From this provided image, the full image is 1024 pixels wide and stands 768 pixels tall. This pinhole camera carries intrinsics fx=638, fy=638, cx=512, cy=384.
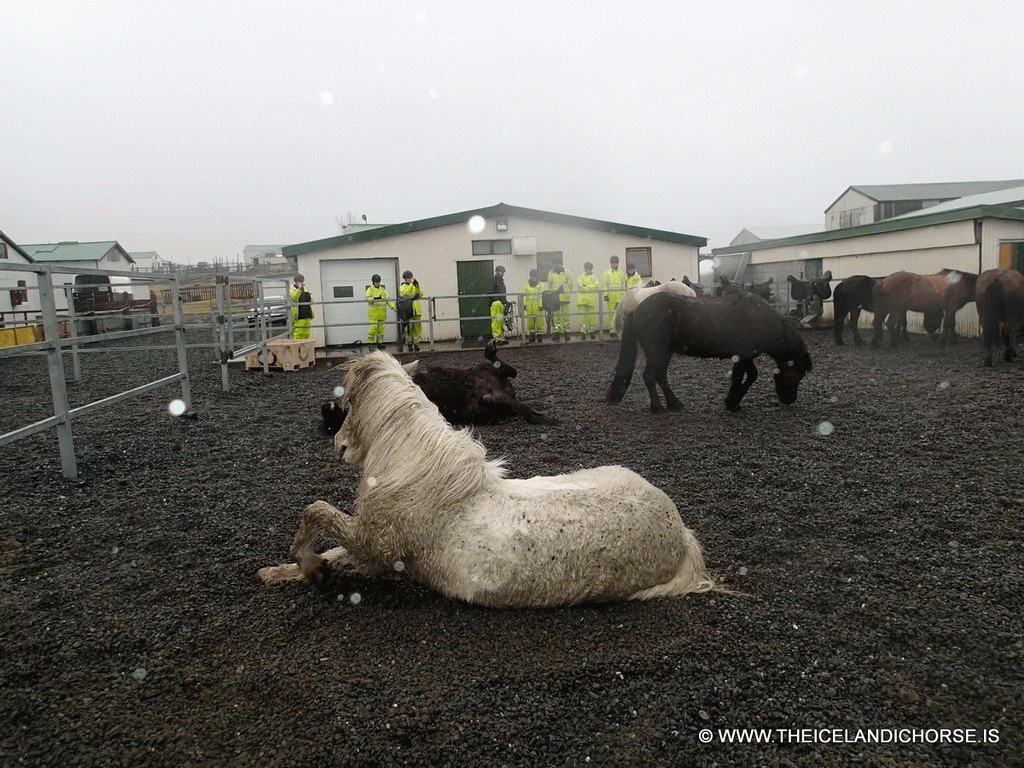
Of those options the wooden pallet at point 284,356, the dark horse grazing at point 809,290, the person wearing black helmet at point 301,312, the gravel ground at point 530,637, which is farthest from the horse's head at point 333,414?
the dark horse grazing at point 809,290

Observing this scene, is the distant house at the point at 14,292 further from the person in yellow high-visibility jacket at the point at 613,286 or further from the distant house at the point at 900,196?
the distant house at the point at 900,196

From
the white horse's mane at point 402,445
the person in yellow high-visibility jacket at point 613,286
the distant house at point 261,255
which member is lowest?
the white horse's mane at point 402,445

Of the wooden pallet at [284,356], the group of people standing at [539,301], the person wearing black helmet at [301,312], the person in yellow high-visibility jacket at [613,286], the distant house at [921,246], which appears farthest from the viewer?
the person in yellow high-visibility jacket at [613,286]

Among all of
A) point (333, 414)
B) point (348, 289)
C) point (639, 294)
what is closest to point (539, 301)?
point (348, 289)

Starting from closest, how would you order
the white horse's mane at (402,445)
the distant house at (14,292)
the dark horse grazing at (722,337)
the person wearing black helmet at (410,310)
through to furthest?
the white horse's mane at (402,445)
the dark horse grazing at (722,337)
the person wearing black helmet at (410,310)
the distant house at (14,292)

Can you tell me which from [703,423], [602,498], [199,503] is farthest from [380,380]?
[703,423]

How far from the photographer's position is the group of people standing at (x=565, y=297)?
1591 cm

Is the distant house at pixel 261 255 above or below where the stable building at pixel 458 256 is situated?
above

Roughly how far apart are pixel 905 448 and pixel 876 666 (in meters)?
3.63

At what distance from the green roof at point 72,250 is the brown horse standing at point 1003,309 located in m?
47.2

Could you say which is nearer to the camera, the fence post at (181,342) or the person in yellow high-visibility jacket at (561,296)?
the fence post at (181,342)

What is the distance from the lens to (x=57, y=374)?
4.88m

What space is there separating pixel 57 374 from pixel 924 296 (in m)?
14.4

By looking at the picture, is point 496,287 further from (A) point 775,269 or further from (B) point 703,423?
(A) point 775,269
